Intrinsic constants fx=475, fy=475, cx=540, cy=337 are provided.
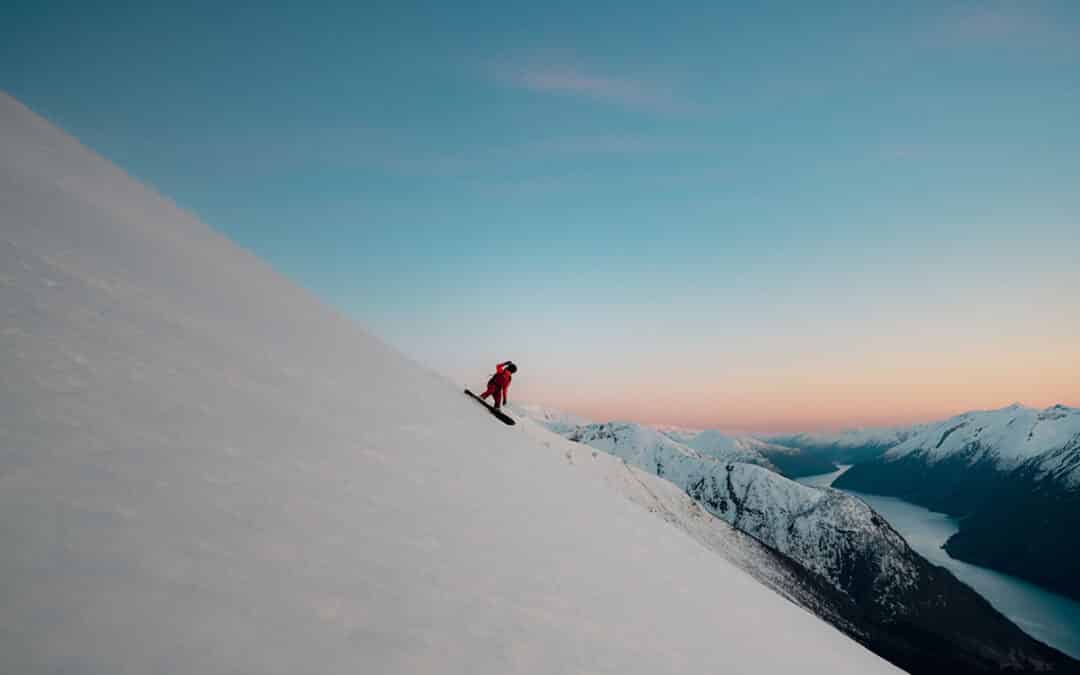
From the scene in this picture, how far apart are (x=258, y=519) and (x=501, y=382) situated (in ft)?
26.9

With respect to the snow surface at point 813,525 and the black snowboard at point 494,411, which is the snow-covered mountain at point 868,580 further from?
the black snowboard at point 494,411

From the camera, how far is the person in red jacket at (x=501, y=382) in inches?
423

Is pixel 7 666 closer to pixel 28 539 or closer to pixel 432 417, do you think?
pixel 28 539

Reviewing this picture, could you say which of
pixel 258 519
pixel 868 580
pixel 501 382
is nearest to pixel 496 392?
pixel 501 382

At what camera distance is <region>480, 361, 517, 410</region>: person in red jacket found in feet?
35.3

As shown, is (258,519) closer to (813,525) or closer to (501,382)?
(501,382)

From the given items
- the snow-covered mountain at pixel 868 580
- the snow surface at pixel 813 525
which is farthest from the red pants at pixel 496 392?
the snow surface at pixel 813 525

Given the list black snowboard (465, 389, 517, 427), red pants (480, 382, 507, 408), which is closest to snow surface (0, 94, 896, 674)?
black snowboard (465, 389, 517, 427)

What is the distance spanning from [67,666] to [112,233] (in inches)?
261

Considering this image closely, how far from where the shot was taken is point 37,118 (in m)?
10.8

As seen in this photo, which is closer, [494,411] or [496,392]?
[494,411]

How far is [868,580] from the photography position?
98812 mm

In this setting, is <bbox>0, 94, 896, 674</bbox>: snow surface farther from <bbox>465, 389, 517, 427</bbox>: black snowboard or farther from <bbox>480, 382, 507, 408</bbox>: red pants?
<bbox>480, 382, 507, 408</bbox>: red pants

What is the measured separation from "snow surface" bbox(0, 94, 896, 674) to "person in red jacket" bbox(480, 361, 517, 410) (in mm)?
3642
